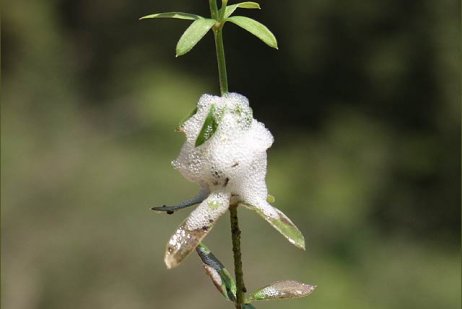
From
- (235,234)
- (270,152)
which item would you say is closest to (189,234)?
(235,234)

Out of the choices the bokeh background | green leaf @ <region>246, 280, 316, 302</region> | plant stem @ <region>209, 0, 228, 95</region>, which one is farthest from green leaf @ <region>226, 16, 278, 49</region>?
the bokeh background

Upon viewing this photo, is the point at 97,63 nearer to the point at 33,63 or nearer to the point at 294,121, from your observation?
the point at 33,63

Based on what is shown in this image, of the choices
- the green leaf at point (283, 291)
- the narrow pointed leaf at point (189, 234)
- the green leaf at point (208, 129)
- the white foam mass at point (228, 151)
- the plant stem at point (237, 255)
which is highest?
the green leaf at point (208, 129)

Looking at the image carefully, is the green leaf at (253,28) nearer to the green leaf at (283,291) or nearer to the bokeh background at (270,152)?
the green leaf at (283,291)

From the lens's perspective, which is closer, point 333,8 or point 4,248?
point 4,248

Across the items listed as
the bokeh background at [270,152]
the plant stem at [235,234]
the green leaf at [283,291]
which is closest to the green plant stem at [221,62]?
the plant stem at [235,234]

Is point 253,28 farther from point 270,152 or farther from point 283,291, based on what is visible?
point 270,152

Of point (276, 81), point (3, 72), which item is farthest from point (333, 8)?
point (3, 72)
